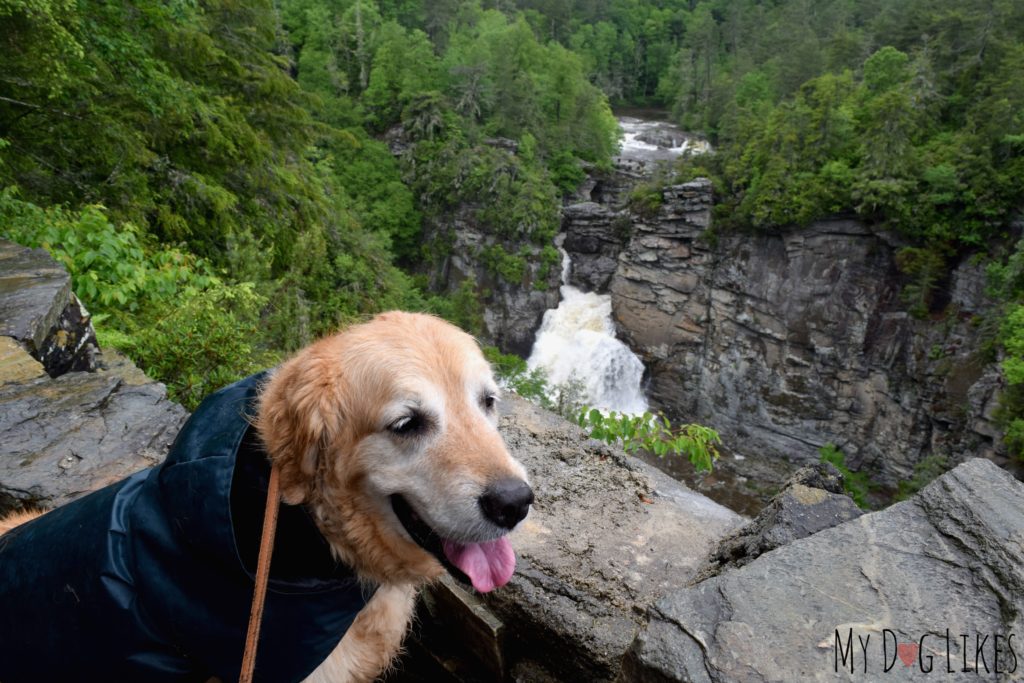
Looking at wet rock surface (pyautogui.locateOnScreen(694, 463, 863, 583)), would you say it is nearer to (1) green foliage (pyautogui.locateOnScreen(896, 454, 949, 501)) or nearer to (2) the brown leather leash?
(2) the brown leather leash

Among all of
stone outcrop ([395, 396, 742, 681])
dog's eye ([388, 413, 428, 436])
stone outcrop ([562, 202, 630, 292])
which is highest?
dog's eye ([388, 413, 428, 436])

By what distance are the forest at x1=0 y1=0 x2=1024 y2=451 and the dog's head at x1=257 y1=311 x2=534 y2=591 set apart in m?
1.31

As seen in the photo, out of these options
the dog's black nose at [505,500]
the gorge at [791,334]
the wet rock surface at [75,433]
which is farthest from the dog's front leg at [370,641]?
the gorge at [791,334]

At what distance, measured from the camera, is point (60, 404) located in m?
→ 3.30

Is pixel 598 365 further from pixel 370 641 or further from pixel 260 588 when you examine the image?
pixel 260 588

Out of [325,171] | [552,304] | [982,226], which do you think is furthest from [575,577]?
[552,304]

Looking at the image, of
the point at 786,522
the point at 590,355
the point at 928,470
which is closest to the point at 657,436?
the point at 786,522


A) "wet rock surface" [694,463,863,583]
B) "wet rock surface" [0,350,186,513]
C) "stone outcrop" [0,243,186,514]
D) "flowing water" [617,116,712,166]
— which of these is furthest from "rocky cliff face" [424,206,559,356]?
"wet rock surface" [694,463,863,583]

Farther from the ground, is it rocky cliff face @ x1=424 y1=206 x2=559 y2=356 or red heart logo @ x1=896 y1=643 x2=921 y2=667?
red heart logo @ x1=896 y1=643 x2=921 y2=667

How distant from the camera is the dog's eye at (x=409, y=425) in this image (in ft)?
5.86

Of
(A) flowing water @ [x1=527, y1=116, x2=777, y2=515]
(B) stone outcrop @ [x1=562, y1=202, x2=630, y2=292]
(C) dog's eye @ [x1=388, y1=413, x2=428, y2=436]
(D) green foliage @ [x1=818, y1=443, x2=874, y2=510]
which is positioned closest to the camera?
(C) dog's eye @ [x1=388, y1=413, x2=428, y2=436]

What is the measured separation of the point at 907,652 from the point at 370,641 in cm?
173

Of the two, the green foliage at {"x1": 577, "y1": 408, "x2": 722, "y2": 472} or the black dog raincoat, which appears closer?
the black dog raincoat

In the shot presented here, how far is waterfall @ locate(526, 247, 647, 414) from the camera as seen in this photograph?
2983 cm
